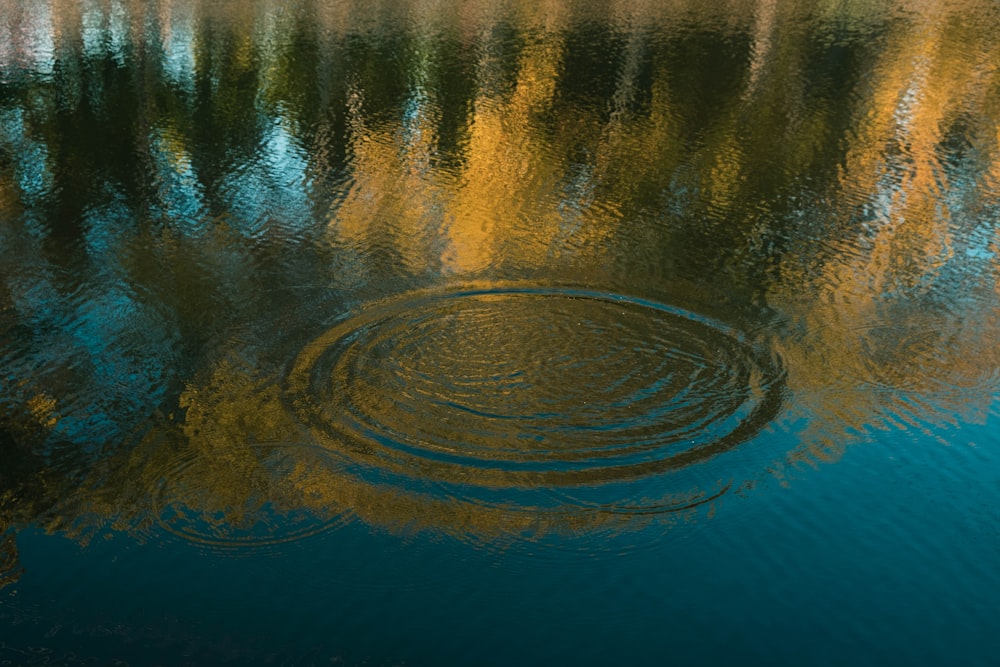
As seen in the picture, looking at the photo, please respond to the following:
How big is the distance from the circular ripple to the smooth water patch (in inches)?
16.6

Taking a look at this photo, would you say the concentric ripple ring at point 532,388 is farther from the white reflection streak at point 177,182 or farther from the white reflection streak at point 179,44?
the white reflection streak at point 179,44

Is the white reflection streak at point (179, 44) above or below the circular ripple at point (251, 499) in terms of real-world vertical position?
above

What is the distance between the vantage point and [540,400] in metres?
10.4

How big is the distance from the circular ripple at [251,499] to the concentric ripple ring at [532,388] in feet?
1.48

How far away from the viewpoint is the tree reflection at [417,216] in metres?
9.91

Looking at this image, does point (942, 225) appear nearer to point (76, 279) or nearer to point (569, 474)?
point (569, 474)

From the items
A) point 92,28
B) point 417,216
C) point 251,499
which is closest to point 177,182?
point 417,216

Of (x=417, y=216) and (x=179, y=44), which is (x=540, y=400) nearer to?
(x=417, y=216)

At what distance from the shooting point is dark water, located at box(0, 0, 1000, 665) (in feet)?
25.4

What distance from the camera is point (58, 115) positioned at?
22516mm

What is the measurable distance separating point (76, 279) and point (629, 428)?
793cm

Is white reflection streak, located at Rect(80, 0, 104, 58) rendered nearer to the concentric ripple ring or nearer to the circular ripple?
the concentric ripple ring

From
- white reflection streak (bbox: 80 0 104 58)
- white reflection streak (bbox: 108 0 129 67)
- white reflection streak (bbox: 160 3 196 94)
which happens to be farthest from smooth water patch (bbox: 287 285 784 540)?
white reflection streak (bbox: 80 0 104 58)

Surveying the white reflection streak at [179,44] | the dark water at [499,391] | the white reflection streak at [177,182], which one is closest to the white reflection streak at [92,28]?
the white reflection streak at [179,44]
